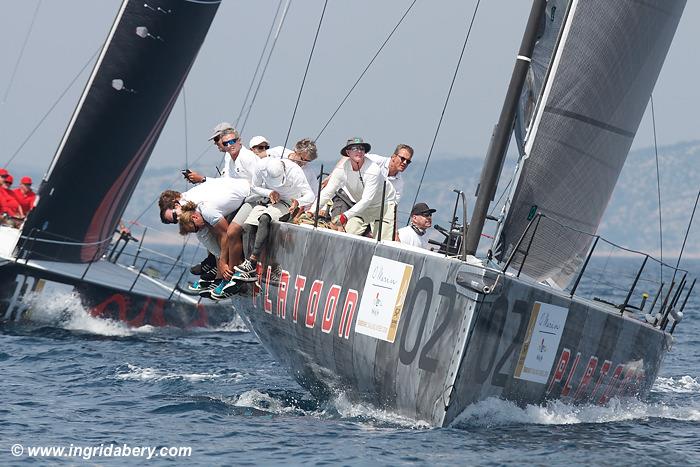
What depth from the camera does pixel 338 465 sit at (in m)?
6.70

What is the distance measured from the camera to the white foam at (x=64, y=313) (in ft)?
46.9

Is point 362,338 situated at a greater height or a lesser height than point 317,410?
greater

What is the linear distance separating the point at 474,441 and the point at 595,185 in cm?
307

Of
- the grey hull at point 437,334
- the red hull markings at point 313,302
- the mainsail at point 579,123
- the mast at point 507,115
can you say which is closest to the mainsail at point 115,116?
the grey hull at point 437,334

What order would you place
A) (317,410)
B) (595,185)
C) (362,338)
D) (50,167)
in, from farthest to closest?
(50,167)
(595,185)
(317,410)
(362,338)

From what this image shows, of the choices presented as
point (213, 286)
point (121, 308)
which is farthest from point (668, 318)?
point (121, 308)

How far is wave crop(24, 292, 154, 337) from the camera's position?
1430cm

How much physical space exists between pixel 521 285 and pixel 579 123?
2230 mm

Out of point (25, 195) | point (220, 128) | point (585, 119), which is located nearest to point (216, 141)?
point (220, 128)

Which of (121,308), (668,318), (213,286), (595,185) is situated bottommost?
(121,308)

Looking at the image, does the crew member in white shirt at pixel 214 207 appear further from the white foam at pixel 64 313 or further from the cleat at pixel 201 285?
the white foam at pixel 64 313

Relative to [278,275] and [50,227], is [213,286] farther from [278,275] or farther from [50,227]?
[50,227]

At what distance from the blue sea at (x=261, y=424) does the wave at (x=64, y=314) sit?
242 centimetres

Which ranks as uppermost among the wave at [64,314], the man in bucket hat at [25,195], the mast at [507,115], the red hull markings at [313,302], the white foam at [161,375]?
the mast at [507,115]
